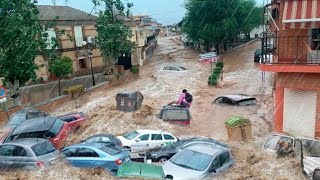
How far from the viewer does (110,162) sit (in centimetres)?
1218

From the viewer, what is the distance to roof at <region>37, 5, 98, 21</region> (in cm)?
4100

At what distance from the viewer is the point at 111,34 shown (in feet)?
120

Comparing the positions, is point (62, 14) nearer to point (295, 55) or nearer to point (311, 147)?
point (295, 55)

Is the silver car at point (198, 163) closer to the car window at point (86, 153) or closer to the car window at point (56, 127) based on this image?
the car window at point (86, 153)

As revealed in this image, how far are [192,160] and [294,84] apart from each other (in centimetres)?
550

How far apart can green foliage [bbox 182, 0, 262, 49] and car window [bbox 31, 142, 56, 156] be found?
35969 mm

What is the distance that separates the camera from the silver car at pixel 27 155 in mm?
12188

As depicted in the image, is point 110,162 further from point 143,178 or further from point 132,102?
point 132,102

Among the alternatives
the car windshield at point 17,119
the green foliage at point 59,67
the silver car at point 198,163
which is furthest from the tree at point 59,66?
the silver car at point 198,163

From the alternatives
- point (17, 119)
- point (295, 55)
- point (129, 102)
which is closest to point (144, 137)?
point (129, 102)

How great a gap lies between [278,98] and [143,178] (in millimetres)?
7792

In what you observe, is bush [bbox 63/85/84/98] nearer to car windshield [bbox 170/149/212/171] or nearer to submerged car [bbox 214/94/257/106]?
submerged car [bbox 214/94/257/106]

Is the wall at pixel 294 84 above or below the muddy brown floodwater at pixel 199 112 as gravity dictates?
above

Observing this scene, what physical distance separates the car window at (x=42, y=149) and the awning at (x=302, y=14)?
8.96 meters
